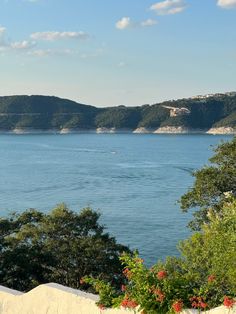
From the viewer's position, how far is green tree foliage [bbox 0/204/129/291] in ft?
80.8

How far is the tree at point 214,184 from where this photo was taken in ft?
90.0

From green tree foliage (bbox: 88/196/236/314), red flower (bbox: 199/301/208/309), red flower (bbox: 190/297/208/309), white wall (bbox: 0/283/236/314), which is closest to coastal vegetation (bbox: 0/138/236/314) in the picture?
white wall (bbox: 0/283/236/314)

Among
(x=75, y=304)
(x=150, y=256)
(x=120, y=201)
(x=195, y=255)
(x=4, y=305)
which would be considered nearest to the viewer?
(x=75, y=304)

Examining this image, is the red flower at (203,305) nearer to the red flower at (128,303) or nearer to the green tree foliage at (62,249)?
the red flower at (128,303)

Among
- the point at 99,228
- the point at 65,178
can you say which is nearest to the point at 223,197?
the point at 99,228

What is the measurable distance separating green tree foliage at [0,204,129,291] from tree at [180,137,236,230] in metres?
4.71

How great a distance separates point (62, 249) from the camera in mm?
26312

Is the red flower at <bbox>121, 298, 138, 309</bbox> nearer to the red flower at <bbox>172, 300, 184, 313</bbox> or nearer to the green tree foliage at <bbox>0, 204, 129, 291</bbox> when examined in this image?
the red flower at <bbox>172, 300, 184, 313</bbox>

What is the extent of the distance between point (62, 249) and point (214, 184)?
29.2 ft

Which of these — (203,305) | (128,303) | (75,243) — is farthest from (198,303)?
(75,243)

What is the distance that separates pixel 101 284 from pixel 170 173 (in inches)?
3834

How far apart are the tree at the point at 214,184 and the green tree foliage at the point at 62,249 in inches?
185

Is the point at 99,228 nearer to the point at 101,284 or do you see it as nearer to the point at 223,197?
the point at 223,197

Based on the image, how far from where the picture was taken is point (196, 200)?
28.3m
